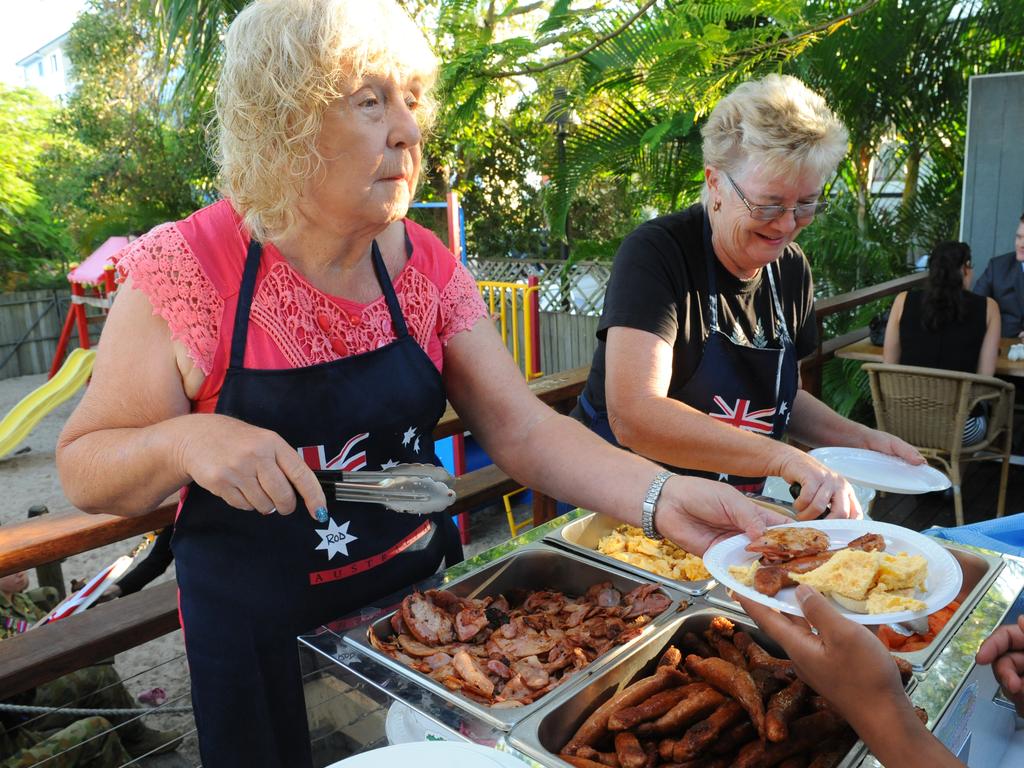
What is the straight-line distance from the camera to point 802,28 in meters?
2.76

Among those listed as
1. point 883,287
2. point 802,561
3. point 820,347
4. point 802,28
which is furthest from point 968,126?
point 802,561

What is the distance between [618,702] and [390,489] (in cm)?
44

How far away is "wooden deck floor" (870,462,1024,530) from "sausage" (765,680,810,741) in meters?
3.80

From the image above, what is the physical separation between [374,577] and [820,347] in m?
3.99

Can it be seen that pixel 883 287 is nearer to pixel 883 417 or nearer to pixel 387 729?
pixel 883 417

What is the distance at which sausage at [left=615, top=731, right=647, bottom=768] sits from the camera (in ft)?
3.21

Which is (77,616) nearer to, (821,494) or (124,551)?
(821,494)

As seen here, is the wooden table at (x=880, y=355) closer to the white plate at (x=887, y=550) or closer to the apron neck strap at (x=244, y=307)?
the white plate at (x=887, y=550)

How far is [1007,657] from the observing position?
1180 mm

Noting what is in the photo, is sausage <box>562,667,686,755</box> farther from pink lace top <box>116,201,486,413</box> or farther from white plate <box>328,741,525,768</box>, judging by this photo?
pink lace top <box>116,201,486,413</box>

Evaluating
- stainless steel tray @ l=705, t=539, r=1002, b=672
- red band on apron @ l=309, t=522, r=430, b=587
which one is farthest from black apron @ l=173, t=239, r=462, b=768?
stainless steel tray @ l=705, t=539, r=1002, b=672

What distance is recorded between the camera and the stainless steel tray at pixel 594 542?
4.57 feet

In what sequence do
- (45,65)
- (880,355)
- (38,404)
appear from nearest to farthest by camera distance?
1. (880,355)
2. (38,404)
3. (45,65)

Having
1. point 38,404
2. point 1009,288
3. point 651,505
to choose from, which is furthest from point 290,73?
point 38,404
